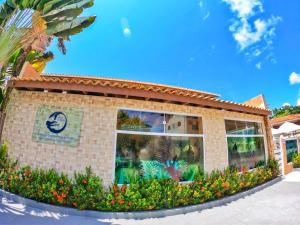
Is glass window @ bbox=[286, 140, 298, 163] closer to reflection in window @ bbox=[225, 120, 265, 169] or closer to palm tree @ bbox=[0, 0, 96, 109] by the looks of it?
reflection in window @ bbox=[225, 120, 265, 169]

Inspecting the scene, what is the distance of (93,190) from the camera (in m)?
6.82

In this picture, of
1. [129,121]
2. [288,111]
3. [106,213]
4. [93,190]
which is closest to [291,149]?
[129,121]

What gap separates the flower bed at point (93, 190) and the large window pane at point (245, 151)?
107 inches

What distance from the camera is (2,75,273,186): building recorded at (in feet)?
24.4

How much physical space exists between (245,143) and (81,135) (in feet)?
25.9

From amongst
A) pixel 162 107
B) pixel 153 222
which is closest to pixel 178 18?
pixel 162 107

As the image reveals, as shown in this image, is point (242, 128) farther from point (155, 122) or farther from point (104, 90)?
point (104, 90)

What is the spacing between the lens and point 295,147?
16.4m

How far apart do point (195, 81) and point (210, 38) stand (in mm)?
4763

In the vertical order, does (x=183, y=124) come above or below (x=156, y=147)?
above

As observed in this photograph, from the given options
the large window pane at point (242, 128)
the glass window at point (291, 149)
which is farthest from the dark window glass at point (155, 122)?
the glass window at point (291, 149)

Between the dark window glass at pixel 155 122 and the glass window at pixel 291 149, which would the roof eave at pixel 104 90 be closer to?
the dark window glass at pixel 155 122

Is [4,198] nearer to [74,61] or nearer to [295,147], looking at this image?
[74,61]

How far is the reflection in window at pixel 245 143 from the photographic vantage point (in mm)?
10398
